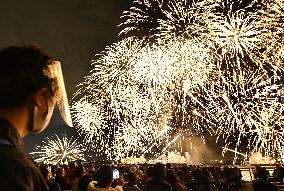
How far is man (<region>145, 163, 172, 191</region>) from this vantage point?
20.9ft

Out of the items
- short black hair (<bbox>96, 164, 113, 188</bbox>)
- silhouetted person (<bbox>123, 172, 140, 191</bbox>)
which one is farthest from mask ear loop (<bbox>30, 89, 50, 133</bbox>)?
silhouetted person (<bbox>123, 172, 140, 191</bbox>)

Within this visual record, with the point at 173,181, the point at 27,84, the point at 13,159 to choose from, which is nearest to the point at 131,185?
the point at 173,181

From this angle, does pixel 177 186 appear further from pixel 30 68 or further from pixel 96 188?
pixel 30 68

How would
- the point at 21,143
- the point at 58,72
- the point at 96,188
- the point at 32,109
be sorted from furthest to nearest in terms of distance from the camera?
the point at 96,188 → the point at 58,72 → the point at 32,109 → the point at 21,143

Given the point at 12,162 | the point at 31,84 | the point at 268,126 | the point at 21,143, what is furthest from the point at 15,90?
the point at 268,126

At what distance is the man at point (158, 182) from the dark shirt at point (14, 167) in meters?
5.20

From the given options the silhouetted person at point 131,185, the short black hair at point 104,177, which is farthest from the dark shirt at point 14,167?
the silhouetted person at point 131,185

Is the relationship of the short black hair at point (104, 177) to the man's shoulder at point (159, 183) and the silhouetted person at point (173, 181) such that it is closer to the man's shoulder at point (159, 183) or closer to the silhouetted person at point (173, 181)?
the man's shoulder at point (159, 183)

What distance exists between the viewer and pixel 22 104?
4.88ft

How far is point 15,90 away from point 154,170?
17.5 feet

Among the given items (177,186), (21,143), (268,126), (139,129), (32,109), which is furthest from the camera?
(139,129)

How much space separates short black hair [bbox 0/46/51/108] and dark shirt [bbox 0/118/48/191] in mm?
119

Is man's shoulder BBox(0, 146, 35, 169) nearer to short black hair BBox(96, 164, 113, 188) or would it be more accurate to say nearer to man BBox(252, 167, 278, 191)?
short black hair BBox(96, 164, 113, 188)

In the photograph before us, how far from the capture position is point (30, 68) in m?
1.49
